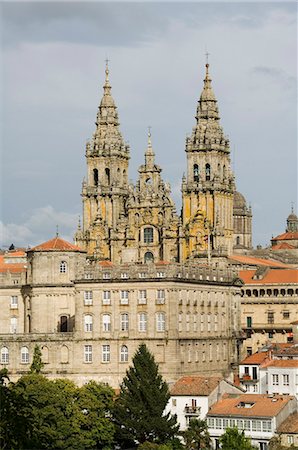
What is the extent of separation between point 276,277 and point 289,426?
173 ft

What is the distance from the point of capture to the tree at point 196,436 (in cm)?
9525

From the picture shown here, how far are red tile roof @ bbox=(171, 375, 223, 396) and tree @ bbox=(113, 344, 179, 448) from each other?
12.9 feet

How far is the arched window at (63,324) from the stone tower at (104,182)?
40.7m

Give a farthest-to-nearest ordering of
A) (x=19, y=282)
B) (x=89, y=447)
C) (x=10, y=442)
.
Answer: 1. (x=19, y=282)
2. (x=89, y=447)
3. (x=10, y=442)

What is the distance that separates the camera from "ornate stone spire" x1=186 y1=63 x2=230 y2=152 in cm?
16488

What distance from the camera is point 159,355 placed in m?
115

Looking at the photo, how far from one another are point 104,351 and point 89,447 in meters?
20.6

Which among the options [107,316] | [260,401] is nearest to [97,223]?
[107,316]

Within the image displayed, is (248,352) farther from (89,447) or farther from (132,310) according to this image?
(89,447)

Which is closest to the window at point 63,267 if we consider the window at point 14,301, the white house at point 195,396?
the window at point 14,301

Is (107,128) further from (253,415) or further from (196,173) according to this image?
(253,415)

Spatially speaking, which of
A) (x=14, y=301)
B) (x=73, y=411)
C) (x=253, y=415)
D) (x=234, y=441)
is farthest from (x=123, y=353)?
(x=234, y=441)

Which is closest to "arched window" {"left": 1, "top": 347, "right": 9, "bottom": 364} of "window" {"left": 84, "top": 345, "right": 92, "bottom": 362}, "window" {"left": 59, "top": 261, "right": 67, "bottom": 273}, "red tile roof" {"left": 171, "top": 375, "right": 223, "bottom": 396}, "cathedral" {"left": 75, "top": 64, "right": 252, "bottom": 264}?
"window" {"left": 84, "top": 345, "right": 92, "bottom": 362}

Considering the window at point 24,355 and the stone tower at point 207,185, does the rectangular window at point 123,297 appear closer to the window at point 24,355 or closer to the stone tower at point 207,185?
the window at point 24,355
